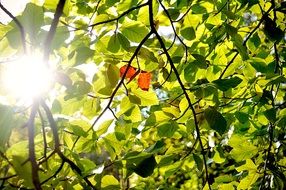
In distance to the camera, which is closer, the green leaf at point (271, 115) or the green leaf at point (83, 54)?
the green leaf at point (83, 54)

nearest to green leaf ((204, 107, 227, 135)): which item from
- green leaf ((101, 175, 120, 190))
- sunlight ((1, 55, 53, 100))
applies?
green leaf ((101, 175, 120, 190))

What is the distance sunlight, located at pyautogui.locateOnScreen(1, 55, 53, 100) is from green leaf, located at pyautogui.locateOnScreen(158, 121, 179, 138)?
29.8 inches

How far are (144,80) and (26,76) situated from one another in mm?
840

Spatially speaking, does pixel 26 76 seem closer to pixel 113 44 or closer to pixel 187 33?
pixel 113 44

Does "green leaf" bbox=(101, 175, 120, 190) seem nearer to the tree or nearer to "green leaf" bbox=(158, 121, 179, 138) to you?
the tree

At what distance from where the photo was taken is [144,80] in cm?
200

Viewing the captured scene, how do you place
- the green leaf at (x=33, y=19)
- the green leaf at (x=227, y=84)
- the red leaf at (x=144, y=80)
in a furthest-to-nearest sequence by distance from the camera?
the red leaf at (x=144, y=80) → the green leaf at (x=227, y=84) → the green leaf at (x=33, y=19)

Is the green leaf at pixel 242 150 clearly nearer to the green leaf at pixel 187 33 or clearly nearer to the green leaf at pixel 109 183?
the green leaf at pixel 187 33

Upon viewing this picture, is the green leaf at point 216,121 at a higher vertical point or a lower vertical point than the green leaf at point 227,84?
lower

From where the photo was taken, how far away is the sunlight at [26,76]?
119cm

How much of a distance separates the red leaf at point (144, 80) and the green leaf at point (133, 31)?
0.24 meters

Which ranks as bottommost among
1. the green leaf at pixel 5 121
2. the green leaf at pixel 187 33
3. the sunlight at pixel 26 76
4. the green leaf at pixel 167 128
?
the green leaf at pixel 167 128

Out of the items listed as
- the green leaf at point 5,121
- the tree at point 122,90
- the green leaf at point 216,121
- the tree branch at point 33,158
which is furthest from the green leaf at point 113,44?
the tree branch at point 33,158

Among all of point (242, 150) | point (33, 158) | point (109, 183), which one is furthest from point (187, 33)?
point (33, 158)
